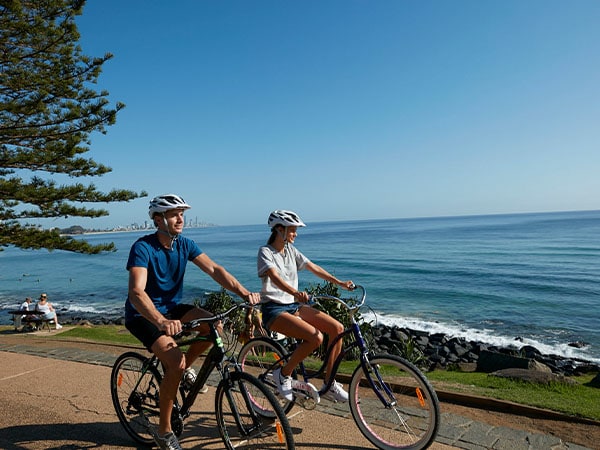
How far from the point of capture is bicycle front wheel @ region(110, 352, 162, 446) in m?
3.64

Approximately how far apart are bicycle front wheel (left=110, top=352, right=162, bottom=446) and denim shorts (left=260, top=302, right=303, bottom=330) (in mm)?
1025

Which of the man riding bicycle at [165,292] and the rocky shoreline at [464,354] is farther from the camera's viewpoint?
the rocky shoreline at [464,354]

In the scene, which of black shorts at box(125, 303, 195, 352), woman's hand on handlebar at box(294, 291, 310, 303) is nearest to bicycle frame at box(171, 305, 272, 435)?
black shorts at box(125, 303, 195, 352)

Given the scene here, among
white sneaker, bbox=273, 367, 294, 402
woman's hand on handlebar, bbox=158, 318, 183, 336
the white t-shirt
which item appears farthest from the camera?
the white t-shirt

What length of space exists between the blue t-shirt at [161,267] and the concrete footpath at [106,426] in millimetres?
1301

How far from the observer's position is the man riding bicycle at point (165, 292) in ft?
10.0

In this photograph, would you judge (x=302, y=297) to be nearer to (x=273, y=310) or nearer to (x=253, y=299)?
(x=273, y=310)

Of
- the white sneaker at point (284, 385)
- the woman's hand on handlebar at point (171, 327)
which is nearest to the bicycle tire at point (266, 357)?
the white sneaker at point (284, 385)

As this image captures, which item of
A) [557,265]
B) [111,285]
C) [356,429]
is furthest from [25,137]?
[557,265]

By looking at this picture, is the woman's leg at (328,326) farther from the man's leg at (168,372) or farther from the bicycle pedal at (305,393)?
the man's leg at (168,372)

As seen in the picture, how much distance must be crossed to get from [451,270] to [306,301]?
31.0 m

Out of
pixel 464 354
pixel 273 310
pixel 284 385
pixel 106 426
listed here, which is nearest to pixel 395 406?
pixel 284 385

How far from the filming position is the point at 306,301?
3803mm

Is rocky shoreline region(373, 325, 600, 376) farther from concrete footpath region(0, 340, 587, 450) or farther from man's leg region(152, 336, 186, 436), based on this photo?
man's leg region(152, 336, 186, 436)
